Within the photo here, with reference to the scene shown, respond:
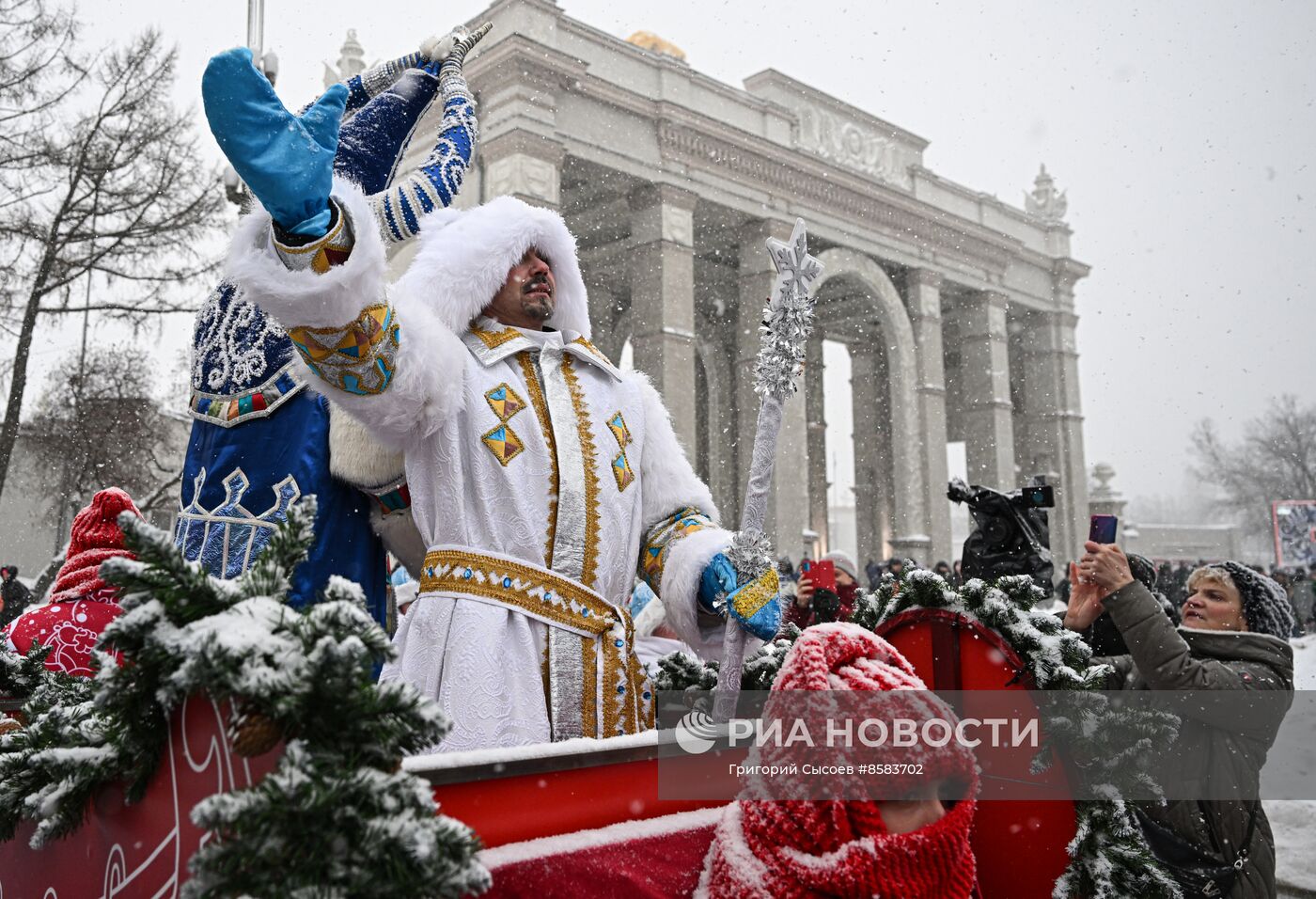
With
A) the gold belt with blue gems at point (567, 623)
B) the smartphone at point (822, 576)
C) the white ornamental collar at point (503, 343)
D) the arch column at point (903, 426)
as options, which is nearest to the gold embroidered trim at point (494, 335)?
the white ornamental collar at point (503, 343)

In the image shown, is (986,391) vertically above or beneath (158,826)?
above

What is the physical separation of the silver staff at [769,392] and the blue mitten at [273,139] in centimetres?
94

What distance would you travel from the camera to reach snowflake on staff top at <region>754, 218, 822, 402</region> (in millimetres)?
2102

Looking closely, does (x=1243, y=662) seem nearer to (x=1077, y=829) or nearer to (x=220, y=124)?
(x=1077, y=829)

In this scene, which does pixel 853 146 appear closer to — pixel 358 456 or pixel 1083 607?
pixel 1083 607

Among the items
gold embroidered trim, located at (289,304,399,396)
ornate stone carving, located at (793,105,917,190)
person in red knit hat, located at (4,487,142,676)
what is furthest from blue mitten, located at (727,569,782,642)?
ornate stone carving, located at (793,105,917,190)

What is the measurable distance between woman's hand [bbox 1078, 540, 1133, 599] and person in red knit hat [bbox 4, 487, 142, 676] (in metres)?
3.08

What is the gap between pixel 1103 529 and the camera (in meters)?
3.08

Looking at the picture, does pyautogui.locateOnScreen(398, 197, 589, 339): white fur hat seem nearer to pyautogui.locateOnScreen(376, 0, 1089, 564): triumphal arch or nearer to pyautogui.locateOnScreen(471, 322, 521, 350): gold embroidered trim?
pyautogui.locateOnScreen(471, 322, 521, 350): gold embroidered trim

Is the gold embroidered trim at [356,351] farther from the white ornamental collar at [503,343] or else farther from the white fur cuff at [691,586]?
the white fur cuff at [691,586]

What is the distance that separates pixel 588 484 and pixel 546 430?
0.19 metres

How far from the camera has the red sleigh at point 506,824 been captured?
129 centimetres

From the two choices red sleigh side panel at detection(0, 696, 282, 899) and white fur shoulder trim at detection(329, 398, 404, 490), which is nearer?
red sleigh side panel at detection(0, 696, 282, 899)

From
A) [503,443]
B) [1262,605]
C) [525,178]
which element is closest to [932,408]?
[525,178]
